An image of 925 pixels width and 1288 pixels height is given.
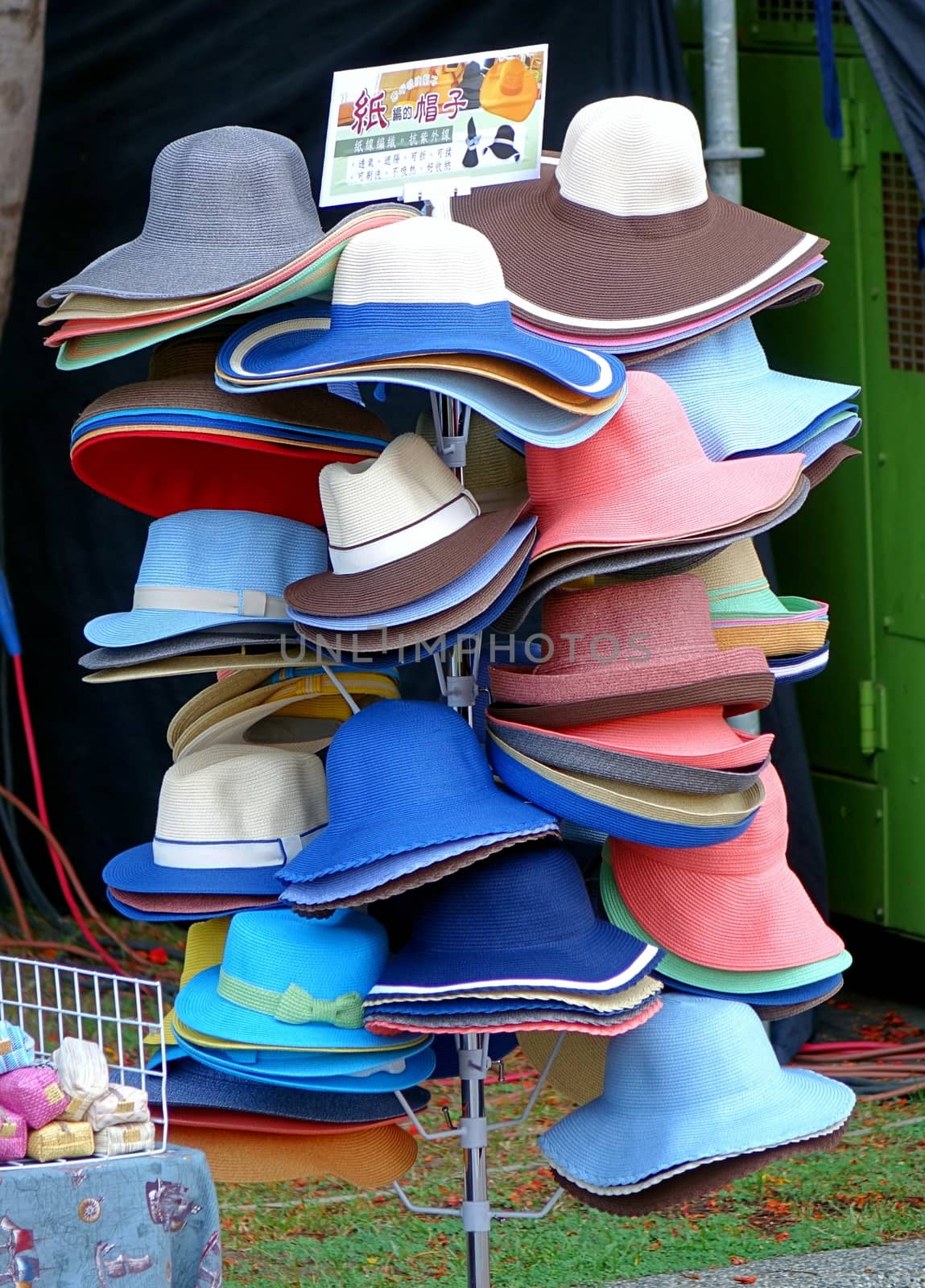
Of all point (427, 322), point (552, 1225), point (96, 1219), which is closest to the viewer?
point (96, 1219)

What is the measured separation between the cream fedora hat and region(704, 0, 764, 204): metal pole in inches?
69.2

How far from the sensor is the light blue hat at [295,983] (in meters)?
2.12

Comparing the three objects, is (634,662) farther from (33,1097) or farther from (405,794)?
(33,1097)

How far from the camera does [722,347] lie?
2391 mm

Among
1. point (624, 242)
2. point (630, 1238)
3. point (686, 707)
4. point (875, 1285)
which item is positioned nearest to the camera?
point (686, 707)

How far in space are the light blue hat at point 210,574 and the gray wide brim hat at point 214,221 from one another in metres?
0.34

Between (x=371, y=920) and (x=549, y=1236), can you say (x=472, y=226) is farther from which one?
(x=549, y=1236)

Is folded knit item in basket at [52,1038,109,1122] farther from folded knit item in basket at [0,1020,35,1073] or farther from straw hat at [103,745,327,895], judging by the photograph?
straw hat at [103,745,327,895]

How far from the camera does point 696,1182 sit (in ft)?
7.16

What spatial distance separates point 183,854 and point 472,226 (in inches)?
38.2

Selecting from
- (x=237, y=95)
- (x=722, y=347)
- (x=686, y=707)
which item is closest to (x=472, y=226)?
(x=722, y=347)

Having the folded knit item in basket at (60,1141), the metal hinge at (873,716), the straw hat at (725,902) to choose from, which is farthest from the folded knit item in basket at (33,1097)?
the metal hinge at (873,716)

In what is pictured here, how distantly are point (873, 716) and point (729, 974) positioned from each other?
2195mm

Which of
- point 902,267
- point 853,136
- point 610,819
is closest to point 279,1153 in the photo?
point 610,819
